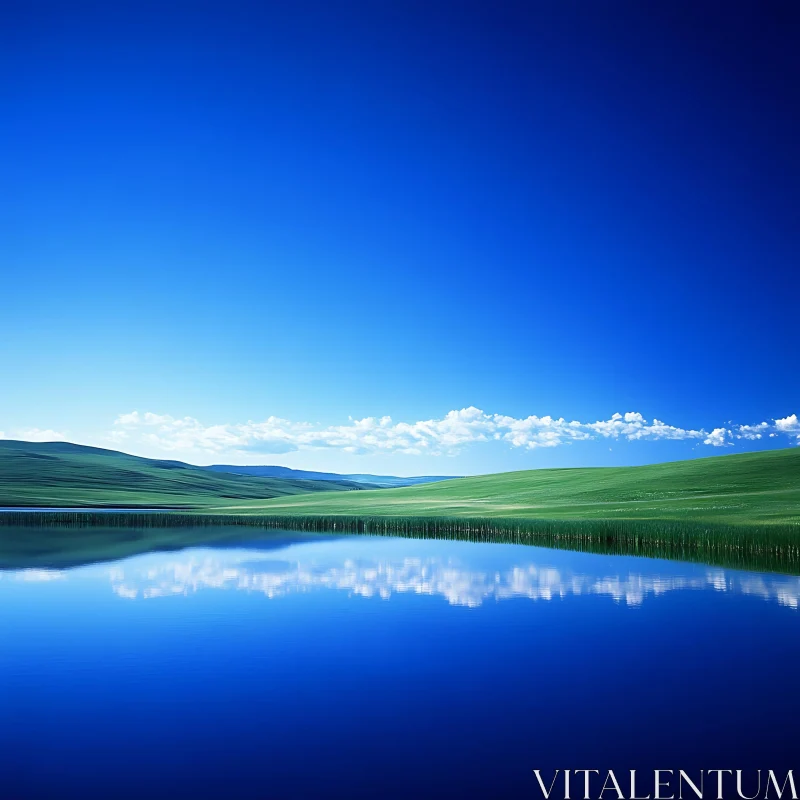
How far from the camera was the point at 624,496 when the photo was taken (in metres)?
60.8

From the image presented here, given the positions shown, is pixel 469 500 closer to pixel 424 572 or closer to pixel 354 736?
pixel 424 572

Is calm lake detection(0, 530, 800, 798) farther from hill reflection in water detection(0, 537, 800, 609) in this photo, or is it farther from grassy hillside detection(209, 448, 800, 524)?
grassy hillside detection(209, 448, 800, 524)

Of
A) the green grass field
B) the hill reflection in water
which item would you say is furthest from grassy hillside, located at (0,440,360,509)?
the hill reflection in water

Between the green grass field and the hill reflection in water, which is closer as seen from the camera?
the hill reflection in water

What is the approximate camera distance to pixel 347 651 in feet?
47.0

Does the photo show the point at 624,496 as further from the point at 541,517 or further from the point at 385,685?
the point at 385,685

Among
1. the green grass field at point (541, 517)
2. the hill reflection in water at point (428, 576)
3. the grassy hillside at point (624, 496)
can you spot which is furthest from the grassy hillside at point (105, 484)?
the hill reflection in water at point (428, 576)

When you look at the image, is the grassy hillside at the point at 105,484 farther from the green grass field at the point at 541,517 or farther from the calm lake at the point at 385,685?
the calm lake at the point at 385,685

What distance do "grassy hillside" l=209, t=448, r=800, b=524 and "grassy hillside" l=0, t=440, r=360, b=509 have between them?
1322 inches

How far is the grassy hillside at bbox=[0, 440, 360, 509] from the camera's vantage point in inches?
4008

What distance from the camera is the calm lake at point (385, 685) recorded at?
852cm

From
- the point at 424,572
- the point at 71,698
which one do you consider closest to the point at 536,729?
the point at 71,698

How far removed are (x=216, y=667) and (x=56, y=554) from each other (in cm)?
2473

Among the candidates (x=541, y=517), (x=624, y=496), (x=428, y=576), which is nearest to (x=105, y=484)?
(x=624, y=496)
